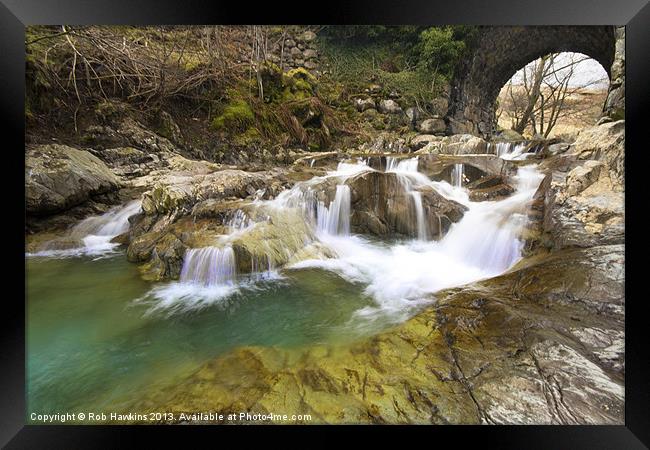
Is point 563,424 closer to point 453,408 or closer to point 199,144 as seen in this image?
point 453,408

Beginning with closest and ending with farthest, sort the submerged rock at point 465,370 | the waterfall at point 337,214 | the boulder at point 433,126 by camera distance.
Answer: the submerged rock at point 465,370
the boulder at point 433,126
the waterfall at point 337,214

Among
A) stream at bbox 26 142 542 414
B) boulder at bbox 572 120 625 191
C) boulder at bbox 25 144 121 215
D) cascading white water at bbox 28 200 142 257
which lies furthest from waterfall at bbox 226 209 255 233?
boulder at bbox 572 120 625 191

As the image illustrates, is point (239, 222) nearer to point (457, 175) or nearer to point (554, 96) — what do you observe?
point (457, 175)

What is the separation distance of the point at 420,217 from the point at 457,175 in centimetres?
53

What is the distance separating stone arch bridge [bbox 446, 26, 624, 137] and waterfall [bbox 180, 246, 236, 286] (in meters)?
2.57

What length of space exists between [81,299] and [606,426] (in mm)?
3784

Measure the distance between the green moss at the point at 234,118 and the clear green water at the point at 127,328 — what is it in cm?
165

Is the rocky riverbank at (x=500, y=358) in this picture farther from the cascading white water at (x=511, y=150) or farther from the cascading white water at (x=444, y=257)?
the cascading white water at (x=511, y=150)

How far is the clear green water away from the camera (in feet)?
5.09

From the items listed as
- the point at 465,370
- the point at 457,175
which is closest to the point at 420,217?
the point at 457,175

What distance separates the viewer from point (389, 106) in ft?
7.88

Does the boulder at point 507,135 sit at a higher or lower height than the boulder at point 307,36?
lower

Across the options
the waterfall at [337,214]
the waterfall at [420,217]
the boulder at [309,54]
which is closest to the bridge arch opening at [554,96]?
the waterfall at [420,217]

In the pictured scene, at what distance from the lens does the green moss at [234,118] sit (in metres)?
2.47
